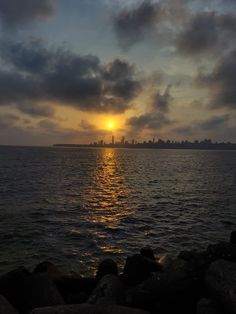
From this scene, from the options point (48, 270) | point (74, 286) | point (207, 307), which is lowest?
point (74, 286)

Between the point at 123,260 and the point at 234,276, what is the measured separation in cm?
937

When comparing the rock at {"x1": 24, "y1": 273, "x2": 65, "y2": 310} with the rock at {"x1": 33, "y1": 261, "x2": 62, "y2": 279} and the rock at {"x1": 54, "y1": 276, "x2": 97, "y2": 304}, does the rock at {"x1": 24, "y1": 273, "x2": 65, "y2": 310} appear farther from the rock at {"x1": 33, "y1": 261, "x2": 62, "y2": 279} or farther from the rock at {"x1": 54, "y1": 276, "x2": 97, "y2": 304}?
the rock at {"x1": 33, "y1": 261, "x2": 62, "y2": 279}

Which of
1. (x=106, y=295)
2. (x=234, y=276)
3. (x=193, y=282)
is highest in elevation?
(x=234, y=276)

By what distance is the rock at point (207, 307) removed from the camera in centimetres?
708

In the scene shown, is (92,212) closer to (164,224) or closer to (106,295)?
(164,224)

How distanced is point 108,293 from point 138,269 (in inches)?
83.9

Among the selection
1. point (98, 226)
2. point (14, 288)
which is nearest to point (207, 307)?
point (14, 288)

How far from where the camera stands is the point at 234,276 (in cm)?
719

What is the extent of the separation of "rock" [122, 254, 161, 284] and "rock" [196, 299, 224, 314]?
11.0 feet

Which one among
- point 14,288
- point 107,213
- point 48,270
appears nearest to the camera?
point 14,288

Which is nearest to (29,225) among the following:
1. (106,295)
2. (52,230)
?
(52,230)

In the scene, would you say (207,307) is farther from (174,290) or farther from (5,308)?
(5,308)

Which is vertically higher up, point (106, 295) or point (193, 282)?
point (193, 282)

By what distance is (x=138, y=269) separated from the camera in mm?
10766
